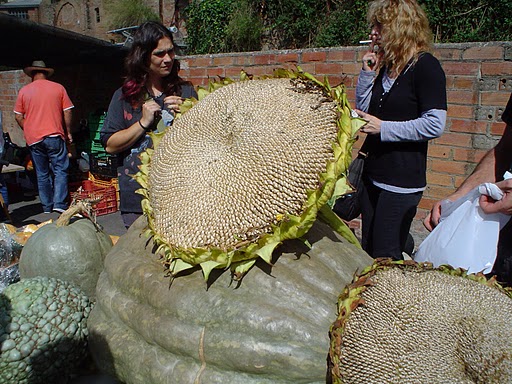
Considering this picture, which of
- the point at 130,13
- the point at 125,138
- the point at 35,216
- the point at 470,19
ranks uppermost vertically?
the point at 130,13

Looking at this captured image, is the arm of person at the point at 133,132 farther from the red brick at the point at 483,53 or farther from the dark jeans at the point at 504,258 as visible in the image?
the red brick at the point at 483,53

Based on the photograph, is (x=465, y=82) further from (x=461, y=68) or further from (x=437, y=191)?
(x=437, y=191)

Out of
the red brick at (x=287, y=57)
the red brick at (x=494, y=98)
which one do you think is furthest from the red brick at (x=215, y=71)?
the red brick at (x=494, y=98)

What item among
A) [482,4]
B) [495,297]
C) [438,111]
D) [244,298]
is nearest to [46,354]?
[244,298]


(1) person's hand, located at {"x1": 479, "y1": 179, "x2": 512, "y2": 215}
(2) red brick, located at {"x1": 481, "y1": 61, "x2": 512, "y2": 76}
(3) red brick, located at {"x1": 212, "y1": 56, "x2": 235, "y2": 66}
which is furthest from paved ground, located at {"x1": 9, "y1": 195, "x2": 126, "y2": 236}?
(1) person's hand, located at {"x1": 479, "y1": 179, "x2": 512, "y2": 215}

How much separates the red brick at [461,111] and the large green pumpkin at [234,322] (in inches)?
152

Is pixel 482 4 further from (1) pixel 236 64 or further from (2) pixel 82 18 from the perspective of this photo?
(2) pixel 82 18

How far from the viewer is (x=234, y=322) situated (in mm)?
1330

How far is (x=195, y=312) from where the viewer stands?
4.51 feet

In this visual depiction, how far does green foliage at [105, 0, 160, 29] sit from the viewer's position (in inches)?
778

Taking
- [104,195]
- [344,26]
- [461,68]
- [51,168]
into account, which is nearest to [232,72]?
[104,195]

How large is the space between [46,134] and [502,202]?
23.3ft

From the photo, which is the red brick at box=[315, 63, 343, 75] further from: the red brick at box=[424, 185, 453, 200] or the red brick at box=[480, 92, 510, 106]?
the red brick at box=[424, 185, 453, 200]

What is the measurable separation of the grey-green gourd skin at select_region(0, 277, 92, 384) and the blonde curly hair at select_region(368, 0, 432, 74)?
7.33 feet
